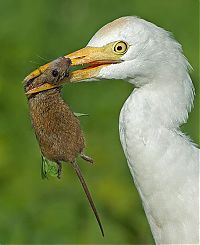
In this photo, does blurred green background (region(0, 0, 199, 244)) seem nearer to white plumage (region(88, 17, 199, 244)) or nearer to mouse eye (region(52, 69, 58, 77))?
mouse eye (region(52, 69, 58, 77))

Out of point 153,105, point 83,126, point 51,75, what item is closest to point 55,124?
point 51,75

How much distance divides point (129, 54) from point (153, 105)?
0.27m

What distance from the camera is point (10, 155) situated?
7.95 meters

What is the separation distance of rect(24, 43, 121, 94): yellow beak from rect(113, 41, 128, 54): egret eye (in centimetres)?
2

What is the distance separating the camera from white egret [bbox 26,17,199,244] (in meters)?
4.51

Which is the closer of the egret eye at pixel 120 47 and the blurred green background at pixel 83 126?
the egret eye at pixel 120 47

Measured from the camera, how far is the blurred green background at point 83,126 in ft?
22.3

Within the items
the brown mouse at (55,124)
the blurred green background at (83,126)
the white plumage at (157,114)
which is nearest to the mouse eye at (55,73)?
the brown mouse at (55,124)

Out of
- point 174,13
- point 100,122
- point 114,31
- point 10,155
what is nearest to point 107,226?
point 10,155

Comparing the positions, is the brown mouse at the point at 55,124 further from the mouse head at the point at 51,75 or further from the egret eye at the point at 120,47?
the egret eye at the point at 120,47

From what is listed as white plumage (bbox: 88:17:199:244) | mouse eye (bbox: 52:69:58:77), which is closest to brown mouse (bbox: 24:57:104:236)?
mouse eye (bbox: 52:69:58:77)

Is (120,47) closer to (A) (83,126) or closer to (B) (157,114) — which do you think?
(B) (157,114)

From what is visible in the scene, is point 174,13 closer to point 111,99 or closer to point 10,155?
point 111,99

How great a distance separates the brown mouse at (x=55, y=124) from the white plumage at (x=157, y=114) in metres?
0.22
